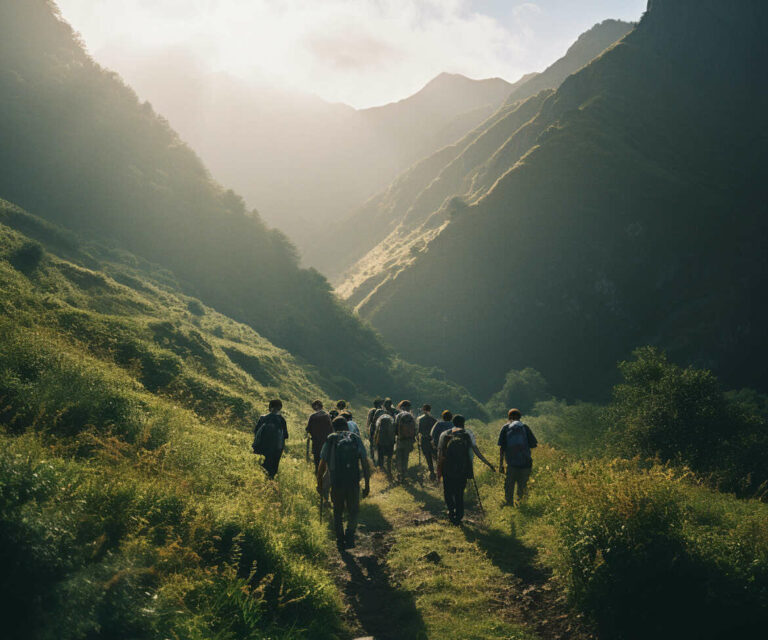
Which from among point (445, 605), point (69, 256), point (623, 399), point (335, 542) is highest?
point (69, 256)

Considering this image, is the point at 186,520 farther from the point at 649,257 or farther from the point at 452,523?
the point at 649,257

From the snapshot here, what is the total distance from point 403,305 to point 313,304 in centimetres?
4975

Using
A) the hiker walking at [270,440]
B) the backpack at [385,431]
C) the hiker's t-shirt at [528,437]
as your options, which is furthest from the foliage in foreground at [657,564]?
the backpack at [385,431]

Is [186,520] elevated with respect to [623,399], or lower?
lower

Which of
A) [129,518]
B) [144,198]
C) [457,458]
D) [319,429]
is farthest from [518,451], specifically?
[144,198]

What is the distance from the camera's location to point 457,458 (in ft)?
32.0

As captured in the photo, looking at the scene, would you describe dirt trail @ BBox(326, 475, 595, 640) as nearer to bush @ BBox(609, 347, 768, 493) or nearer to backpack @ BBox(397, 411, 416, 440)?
backpack @ BBox(397, 411, 416, 440)

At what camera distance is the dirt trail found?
624 centimetres

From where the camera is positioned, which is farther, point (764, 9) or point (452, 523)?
point (764, 9)

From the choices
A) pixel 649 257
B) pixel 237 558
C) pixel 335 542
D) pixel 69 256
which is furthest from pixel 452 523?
pixel 649 257

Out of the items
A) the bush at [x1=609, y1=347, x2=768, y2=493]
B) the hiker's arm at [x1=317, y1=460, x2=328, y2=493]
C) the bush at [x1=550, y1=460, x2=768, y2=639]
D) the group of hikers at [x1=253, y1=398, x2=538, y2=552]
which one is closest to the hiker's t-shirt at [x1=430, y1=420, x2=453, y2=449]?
the group of hikers at [x1=253, y1=398, x2=538, y2=552]

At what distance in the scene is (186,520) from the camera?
6500 mm

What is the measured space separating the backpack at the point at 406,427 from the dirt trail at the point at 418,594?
367cm

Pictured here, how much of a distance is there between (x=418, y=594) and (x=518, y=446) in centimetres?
422
